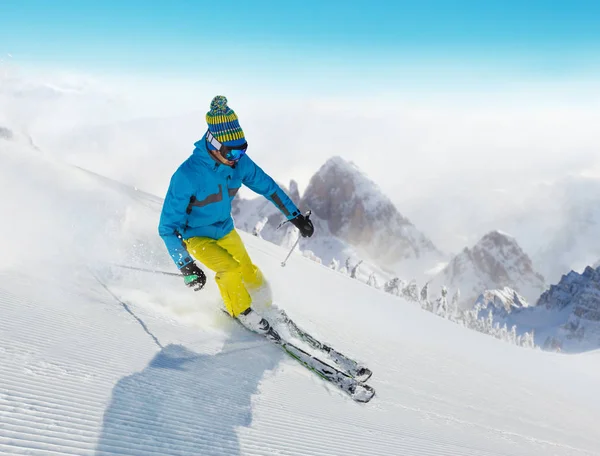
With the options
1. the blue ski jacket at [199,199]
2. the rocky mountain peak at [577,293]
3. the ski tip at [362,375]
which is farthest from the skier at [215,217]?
the rocky mountain peak at [577,293]

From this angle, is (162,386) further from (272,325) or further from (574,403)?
(574,403)

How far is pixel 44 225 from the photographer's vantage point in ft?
25.4

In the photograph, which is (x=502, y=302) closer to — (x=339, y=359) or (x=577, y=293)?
(x=577, y=293)

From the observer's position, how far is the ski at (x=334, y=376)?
5.48 m

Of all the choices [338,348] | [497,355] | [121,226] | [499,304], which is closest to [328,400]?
[338,348]

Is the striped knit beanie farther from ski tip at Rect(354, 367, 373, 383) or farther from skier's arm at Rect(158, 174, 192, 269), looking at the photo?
ski tip at Rect(354, 367, 373, 383)

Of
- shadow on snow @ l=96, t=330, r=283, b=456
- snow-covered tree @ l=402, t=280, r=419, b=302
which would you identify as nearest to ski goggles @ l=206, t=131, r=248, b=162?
shadow on snow @ l=96, t=330, r=283, b=456

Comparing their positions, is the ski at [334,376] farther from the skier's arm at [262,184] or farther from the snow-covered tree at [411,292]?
the snow-covered tree at [411,292]

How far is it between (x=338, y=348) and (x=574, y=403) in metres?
6.01

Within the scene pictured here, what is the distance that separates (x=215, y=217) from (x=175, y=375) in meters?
2.71

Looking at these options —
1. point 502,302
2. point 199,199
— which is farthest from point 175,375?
point 502,302

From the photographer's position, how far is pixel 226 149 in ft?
19.7

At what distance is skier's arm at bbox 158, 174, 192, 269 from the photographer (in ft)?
19.6

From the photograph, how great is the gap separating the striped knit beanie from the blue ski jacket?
0.88ft
